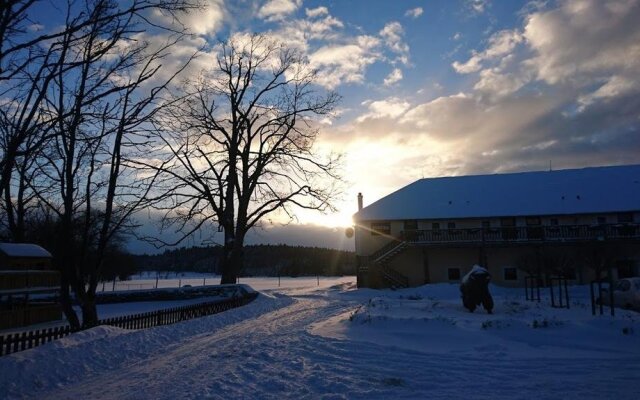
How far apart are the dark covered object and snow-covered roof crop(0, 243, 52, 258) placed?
1551 cm

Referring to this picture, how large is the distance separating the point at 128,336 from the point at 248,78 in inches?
1025

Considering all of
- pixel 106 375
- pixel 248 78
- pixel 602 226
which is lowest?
pixel 106 375

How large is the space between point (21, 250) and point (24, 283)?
50.4 inches

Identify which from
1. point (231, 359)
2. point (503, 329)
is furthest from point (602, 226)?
point (231, 359)

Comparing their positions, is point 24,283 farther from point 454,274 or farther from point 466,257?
point 466,257

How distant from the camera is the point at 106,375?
9.30 meters

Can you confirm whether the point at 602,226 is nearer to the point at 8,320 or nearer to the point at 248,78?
the point at 248,78

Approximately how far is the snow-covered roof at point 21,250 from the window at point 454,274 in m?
31.4

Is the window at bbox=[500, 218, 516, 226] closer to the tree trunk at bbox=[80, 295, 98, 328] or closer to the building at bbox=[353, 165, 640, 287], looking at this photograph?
the building at bbox=[353, 165, 640, 287]

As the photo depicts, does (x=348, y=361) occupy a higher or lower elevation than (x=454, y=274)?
lower

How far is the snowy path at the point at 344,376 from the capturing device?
7.60m

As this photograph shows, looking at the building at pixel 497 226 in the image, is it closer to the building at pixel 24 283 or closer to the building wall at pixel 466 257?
the building wall at pixel 466 257

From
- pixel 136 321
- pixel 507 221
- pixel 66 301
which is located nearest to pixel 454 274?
pixel 507 221

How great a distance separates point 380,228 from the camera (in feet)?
139
